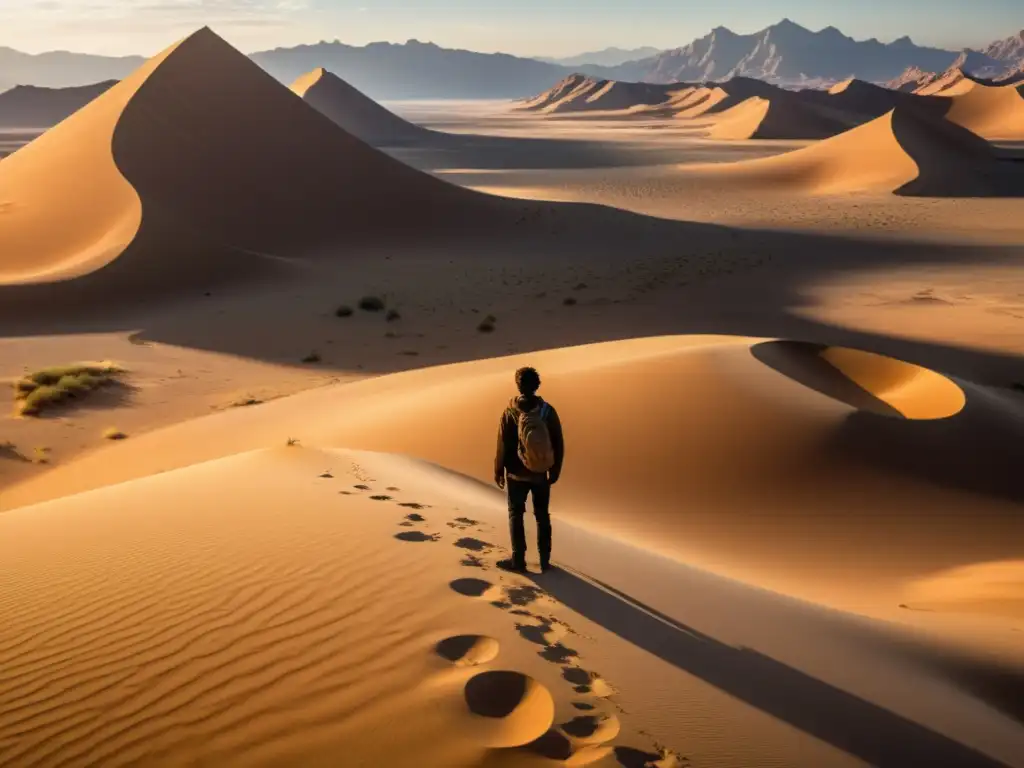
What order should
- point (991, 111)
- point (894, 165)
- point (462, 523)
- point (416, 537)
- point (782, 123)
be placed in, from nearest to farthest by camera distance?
point (416, 537), point (462, 523), point (894, 165), point (991, 111), point (782, 123)

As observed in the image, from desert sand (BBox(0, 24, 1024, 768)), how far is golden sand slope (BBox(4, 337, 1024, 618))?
5 cm

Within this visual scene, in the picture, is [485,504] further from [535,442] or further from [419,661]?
[419,661]

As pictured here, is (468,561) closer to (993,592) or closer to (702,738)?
(702,738)

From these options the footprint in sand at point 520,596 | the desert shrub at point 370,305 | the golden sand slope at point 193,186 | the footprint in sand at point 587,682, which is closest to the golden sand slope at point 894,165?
the golden sand slope at point 193,186

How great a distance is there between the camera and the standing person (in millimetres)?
4492

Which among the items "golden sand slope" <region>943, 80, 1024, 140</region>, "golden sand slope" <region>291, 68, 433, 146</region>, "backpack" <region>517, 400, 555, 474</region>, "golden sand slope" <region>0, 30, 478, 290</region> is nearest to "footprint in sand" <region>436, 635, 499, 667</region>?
"backpack" <region>517, 400, 555, 474</region>

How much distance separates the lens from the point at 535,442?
4.47 metres

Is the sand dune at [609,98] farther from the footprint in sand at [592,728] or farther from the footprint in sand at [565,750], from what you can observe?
the footprint in sand at [565,750]

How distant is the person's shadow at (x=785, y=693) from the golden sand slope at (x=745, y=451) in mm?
2597

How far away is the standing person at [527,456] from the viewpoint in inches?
177

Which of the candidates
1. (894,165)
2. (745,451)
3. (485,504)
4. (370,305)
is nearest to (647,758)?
(485,504)

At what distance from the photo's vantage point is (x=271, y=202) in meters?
28.9

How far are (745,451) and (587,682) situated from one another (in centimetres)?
614

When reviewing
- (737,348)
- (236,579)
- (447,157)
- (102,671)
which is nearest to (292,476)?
(236,579)
